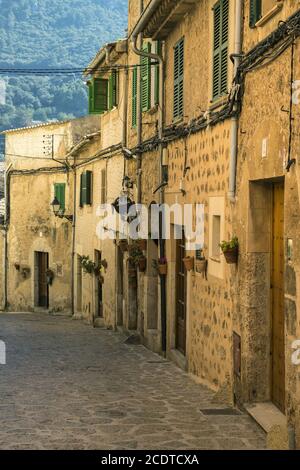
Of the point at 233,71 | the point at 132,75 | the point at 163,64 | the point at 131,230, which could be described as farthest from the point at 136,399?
the point at 132,75

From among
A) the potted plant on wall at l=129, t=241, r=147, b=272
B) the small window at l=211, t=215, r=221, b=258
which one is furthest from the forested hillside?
the small window at l=211, t=215, r=221, b=258

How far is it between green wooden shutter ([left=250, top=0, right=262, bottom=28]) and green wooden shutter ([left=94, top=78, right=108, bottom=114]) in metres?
13.6

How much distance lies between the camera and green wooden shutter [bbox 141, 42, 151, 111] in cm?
1622

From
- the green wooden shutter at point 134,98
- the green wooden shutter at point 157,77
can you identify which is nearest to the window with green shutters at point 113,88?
the green wooden shutter at point 134,98

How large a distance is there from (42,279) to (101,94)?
978 cm

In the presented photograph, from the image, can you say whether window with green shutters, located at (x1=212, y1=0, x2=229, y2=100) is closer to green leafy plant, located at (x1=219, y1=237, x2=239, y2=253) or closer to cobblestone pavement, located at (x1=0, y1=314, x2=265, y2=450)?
green leafy plant, located at (x1=219, y1=237, x2=239, y2=253)

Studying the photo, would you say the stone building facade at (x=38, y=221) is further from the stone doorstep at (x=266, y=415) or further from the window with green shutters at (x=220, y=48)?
the stone doorstep at (x=266, y=415)

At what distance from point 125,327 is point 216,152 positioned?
901 cm

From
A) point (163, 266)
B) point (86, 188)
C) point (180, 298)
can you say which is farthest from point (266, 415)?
point (86, 188)

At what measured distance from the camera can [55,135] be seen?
28391 mm

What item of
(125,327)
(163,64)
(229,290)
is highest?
(163,64)

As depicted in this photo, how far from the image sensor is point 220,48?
34.8ft

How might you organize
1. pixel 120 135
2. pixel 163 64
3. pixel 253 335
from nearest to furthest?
pixel 253 335 → pixel 163 64 → pixel 120 135
